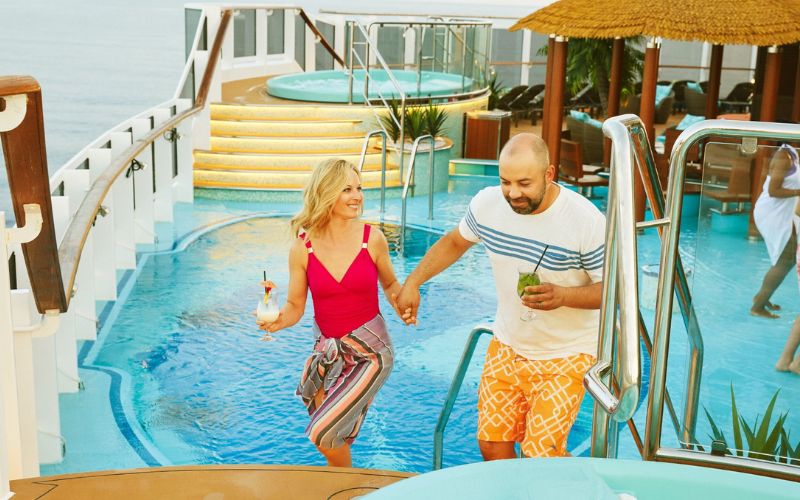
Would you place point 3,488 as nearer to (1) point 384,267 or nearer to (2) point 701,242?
(1) point 384,267

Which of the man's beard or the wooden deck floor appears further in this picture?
the man's beard

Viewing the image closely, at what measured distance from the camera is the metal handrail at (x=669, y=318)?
2580 mm

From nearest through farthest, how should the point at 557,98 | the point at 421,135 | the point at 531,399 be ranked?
the point at 531,399, the point at 557,98, the point at 421,135

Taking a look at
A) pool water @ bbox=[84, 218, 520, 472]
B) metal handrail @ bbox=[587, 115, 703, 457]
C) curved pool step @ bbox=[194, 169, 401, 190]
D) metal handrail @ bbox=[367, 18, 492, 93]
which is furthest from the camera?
metal handrail @ bbox=[367, 18, 492, 93]

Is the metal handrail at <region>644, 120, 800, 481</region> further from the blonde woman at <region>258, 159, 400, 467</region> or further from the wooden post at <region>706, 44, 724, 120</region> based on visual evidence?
the wooden post at <region>706, 44, 724, 120</region>

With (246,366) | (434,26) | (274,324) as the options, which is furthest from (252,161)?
(274,324)

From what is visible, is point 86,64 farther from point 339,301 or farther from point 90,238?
point 339,301

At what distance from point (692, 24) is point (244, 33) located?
7.84 metres

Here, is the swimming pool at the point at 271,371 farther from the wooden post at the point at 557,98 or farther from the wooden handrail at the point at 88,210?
the wooden post at the point at 557,98

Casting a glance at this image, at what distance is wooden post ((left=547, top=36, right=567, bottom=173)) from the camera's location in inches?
433

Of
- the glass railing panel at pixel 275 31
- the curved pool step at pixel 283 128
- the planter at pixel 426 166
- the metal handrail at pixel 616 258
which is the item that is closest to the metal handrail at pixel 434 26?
the curved pool step at pixel 283 128

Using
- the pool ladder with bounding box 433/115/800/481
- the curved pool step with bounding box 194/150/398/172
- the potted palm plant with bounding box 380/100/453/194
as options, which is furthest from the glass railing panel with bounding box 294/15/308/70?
the pool ladder with bounding box 433/115/800/481

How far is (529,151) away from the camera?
333 centimetres

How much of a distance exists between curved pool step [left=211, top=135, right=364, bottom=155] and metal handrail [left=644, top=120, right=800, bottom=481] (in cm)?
996
